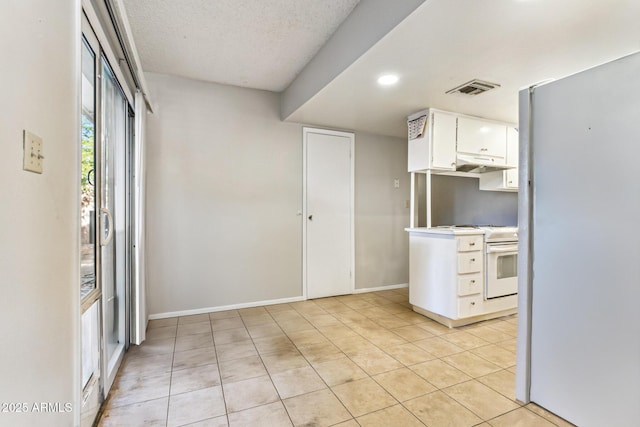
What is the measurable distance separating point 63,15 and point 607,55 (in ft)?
10.3

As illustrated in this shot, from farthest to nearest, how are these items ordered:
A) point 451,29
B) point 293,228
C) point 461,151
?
point 293,228 < point 461,151 < point 451,29

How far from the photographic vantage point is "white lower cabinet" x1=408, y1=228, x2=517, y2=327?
2.87 meters

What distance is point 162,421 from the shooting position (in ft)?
5.25

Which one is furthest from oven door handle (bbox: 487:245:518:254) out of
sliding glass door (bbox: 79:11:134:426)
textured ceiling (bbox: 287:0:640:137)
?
sliding glass door (bbox: 79:11:134:426)

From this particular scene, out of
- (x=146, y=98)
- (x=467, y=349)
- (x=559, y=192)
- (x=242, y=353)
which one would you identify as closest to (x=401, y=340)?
(x=467, y=349)

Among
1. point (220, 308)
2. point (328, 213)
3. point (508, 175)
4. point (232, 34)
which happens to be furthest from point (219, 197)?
point (508, 175)

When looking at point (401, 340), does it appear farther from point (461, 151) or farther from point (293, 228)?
Result: point (461, 151)

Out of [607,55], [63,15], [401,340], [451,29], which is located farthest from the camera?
[401,340]

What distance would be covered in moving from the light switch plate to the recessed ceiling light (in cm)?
215

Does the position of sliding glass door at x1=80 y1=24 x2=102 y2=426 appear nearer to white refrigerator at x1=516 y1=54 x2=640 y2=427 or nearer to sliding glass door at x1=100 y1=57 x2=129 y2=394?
sliding glass door at x1=100 y1=57 x2=129 y2=394

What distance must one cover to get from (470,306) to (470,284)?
0.21 meters

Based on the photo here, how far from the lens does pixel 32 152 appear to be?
852 millimetres

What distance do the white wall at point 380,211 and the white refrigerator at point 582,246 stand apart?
2435 mm

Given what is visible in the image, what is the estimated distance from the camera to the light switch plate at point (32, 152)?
2.68ft
